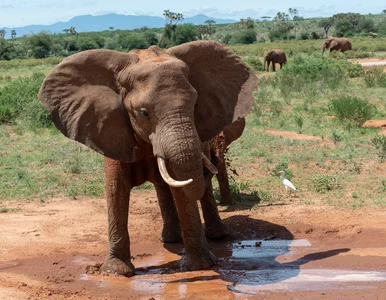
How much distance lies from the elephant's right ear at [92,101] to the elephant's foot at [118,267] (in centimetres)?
112

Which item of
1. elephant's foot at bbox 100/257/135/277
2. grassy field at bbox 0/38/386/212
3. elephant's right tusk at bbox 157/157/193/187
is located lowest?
grassy field at bbox 0/38/386/212

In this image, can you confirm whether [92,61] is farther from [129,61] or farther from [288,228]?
[288,228]

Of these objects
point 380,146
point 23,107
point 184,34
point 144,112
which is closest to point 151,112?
point 144,112

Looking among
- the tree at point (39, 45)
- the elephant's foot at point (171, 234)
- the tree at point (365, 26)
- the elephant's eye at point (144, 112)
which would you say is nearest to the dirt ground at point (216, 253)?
the elephant's foot at point (171, 234)

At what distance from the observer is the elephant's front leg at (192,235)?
6668 mm

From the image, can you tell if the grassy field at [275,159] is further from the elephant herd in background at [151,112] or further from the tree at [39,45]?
the tree at [39,45]

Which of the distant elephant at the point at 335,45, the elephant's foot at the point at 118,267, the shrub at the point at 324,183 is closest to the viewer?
the elephant's foot at the point at 118,267

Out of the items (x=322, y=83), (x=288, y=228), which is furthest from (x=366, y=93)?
(x=288, y=228)

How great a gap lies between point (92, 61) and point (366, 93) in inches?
616

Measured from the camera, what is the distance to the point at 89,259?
24.8ft

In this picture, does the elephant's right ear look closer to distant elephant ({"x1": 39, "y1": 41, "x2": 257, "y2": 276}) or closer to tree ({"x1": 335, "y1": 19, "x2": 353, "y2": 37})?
distant elephant ({"x1": 39, "y1": 41, "x2": 257, "y2": 276})

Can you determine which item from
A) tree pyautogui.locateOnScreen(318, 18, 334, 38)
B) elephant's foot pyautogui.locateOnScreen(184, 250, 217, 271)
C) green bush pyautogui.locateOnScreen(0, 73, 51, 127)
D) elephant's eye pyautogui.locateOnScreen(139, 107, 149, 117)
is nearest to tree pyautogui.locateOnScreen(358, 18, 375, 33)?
tree pyautogui.locateOnScreen(318, 18, 334, 38)

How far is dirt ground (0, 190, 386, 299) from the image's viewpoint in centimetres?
625

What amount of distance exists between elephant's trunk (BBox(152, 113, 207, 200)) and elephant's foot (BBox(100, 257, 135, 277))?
1.52m
